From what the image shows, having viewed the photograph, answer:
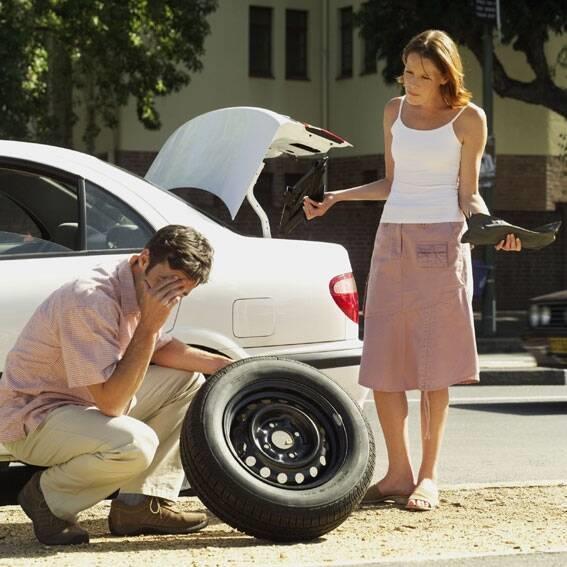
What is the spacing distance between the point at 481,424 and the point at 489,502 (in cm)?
458

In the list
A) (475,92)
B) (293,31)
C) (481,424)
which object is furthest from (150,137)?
(481,424)

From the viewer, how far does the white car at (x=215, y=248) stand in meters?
6.98

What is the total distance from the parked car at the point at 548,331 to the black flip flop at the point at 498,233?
6.12 metres

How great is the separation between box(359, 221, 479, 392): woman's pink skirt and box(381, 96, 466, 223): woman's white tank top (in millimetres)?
Answer: 52

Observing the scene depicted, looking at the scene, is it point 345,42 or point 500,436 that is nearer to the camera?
point 500,436

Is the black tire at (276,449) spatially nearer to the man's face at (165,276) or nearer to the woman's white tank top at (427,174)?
the man's face at (165,276)

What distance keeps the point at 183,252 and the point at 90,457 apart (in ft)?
2.77

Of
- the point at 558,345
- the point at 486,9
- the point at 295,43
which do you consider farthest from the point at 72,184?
the point at 295,43

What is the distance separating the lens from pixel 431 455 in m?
6.92

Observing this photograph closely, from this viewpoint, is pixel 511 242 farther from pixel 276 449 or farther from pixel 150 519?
pixel 150 519

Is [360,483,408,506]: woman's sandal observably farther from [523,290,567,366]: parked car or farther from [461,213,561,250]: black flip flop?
[523,290,567,366]: parked car

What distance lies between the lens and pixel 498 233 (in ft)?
21.5

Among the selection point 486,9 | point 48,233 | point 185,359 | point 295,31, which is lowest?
point 185,359

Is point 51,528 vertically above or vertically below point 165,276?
below
